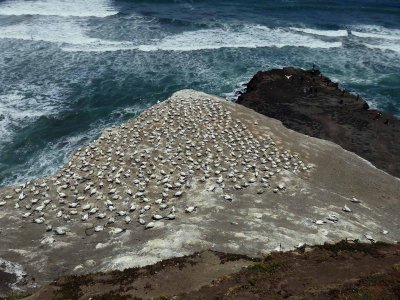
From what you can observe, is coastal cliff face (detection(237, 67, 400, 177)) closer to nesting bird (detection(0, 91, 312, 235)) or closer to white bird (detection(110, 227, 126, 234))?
nesting bird (detection(0, 91, 312, 235))

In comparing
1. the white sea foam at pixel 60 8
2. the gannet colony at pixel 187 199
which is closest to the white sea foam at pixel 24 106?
the gannet colony at pixel 187 199

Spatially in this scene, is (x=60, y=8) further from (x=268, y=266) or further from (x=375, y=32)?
(x=268, y=266)

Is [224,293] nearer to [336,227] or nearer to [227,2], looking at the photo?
[336,227]

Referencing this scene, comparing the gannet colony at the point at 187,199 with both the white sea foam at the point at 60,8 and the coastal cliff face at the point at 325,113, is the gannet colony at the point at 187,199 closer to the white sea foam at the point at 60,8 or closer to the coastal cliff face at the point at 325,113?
the coastal cliff face at the point at 325,113

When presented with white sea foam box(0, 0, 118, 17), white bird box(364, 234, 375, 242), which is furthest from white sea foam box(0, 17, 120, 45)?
white bird box(364, 234, 375, 242)

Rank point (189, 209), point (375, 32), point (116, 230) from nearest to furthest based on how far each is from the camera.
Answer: point (116, 230) → point (189, 209) → point (375, 32)

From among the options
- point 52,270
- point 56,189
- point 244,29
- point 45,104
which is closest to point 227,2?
point 244,29

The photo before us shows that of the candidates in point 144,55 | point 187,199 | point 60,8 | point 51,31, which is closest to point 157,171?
point 187,199
